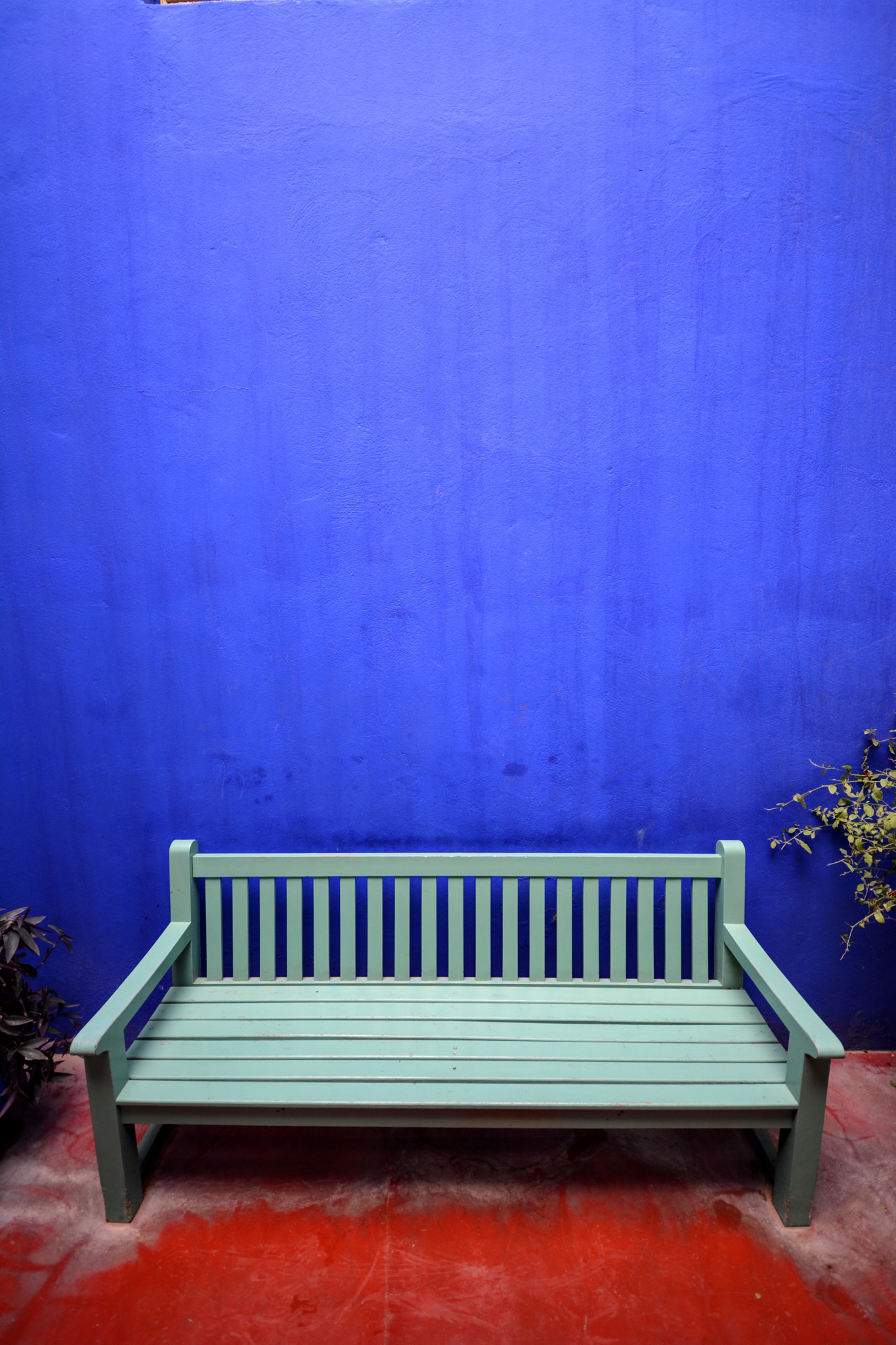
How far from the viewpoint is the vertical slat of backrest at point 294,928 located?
295 centimetres

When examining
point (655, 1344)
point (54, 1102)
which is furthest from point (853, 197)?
point (54, 1102)

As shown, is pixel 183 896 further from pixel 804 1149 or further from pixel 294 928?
pixel 804 1149

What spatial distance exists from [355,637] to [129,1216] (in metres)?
2.11

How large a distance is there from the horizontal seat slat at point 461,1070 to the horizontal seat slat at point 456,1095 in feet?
0.05

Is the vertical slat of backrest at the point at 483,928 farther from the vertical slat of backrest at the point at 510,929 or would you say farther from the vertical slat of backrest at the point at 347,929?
the vertical slat of backrest at the point at 347,929

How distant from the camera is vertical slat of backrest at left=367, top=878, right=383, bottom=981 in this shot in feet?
9.63

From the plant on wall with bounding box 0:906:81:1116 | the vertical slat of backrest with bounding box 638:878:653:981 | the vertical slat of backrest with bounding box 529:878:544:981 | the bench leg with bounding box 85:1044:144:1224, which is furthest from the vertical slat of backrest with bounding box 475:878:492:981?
the plant on wall with bounding box 0:906:81:1116

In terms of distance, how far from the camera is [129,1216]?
2.42 metres

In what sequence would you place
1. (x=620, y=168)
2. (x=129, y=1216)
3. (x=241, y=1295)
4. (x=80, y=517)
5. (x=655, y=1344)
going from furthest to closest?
(x=80, y=517)
(x=620, y=168)
(x=129, y=1216)
(x=241, y=1295)
(x=655, y=1344)

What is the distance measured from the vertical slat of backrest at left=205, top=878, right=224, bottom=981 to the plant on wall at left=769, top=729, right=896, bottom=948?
2265 mm

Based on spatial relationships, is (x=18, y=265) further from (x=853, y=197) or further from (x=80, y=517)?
(x=853, y=197)

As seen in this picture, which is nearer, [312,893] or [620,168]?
[620,168]

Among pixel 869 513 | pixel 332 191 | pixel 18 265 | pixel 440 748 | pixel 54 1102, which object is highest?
pixel 332 191

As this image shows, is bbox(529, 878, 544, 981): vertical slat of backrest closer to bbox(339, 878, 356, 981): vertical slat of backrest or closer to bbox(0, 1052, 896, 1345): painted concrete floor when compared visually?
bbox(0, 1052, 896, 1345): painted concrete floor
